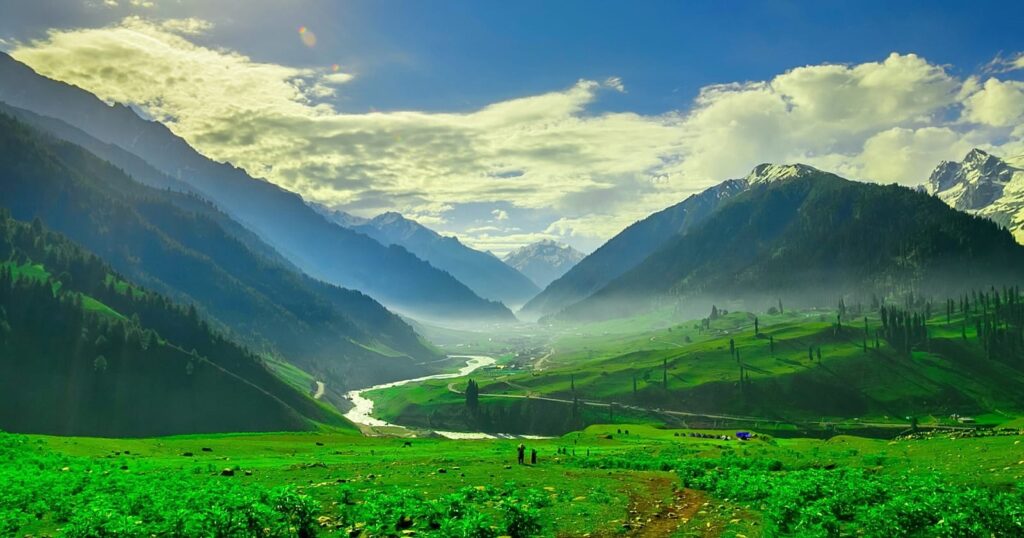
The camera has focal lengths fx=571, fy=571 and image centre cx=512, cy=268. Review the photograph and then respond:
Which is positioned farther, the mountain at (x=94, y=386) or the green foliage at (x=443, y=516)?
the mountain at (x=94, y=386)

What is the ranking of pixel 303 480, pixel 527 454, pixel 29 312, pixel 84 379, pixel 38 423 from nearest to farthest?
pixel 303 480 → pixel 527 454 → pixel 38 423 → pixel 84 379 → pixel 29 312

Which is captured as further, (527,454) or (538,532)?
(527,454)

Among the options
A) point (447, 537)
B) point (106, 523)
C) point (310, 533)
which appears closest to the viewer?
point (106, 523)

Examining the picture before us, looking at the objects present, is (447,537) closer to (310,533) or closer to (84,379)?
(310,533)

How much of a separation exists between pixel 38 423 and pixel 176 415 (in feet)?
112

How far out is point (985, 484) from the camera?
27.8m

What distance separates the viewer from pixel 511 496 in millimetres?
31328

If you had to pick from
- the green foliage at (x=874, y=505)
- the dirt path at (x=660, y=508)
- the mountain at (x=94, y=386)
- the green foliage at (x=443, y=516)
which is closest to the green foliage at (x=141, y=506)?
the green foliage at (x=443, y=516)

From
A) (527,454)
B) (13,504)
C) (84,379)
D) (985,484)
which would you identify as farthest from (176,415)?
(985,484)

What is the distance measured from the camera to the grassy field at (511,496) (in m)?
21.2

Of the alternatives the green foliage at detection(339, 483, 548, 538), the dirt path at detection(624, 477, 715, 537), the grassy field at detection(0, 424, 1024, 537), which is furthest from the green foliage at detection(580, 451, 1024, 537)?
the green foliage at detection(339, 483, 548, 538)

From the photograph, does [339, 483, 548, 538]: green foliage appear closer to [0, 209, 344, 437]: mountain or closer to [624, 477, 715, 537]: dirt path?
[624, 477, 715, 537]: dirt path

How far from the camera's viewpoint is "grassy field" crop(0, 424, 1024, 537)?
69.7 feet

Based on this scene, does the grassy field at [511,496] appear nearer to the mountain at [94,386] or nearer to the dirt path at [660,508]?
the dirt path at [660,508]
